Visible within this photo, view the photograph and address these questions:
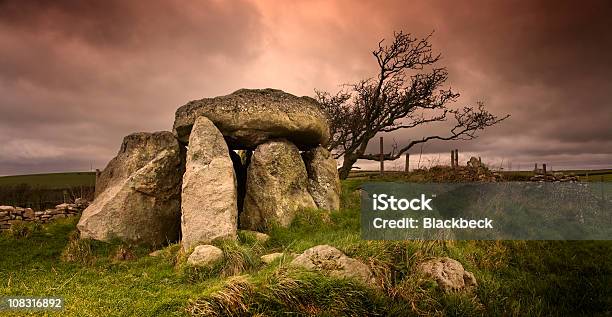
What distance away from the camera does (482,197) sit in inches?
640

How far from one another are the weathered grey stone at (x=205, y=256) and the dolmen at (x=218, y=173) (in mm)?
1850

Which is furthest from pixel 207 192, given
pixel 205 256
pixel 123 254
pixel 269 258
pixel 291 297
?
→ pixel 291 297

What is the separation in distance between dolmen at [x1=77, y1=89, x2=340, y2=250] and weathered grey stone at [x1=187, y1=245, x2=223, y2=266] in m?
1.85

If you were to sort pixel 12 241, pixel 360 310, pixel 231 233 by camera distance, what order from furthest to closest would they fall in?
1. pixel 12 241
2. pixel 231 233
3. pixel 360 310

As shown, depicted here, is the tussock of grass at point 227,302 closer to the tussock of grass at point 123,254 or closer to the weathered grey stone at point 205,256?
the weathered grey stone at point 205,256

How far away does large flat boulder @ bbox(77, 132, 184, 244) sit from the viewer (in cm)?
1319

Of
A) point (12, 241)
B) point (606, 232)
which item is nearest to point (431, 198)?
point (606, 232)

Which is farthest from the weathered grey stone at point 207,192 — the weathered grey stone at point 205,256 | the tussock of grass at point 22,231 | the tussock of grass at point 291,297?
the tussock of grass at point 22,231

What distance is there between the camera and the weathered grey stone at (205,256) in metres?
9.55

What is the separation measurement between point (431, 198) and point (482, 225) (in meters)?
2.64

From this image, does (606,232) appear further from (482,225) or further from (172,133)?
(172,133)

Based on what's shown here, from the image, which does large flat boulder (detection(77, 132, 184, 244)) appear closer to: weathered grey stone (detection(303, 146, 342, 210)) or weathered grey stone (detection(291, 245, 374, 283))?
weathered grey stone (detection(303, 146, 342, 210))

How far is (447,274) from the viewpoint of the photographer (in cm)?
870

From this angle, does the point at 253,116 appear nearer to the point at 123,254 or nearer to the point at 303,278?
the point at 123,254
